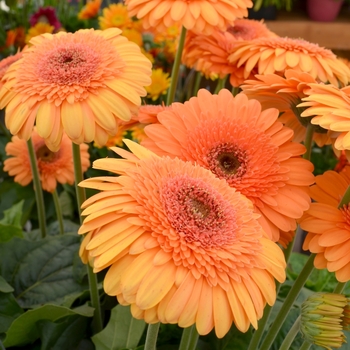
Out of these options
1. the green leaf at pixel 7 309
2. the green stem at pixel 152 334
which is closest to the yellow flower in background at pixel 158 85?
the green leaf at pixel 7 309

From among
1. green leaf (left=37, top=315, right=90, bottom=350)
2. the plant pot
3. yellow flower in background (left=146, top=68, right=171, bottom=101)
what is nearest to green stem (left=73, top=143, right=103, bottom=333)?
green leaf (left=37, top=315, right=90, bottom=350)

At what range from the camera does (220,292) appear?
0.74 feet

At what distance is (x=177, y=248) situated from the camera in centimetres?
23

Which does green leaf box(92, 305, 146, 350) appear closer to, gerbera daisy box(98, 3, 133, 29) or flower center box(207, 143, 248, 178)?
flower center box(207, 143, 248, 178)

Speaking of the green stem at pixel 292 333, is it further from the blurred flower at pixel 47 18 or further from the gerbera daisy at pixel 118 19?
the blurred flower at pixel 47 18

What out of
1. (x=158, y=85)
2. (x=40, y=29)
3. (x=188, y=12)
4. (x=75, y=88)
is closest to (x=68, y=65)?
(x=75, y=88)

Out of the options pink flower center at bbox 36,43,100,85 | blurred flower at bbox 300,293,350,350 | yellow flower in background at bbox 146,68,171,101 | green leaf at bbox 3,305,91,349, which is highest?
pink flower center at bbox 36,43,100,85

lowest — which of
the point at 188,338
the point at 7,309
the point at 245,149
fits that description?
the point at 7,309

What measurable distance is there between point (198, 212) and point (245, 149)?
0.29 ft

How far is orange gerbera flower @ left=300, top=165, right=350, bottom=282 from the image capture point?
11.2 inches

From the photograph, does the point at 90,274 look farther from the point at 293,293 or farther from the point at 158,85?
the point at 158,85

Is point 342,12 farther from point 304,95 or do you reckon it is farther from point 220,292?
point 220,292

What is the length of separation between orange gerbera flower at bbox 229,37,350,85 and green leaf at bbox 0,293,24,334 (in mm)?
291

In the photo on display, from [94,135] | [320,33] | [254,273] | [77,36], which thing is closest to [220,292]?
[254,273]
